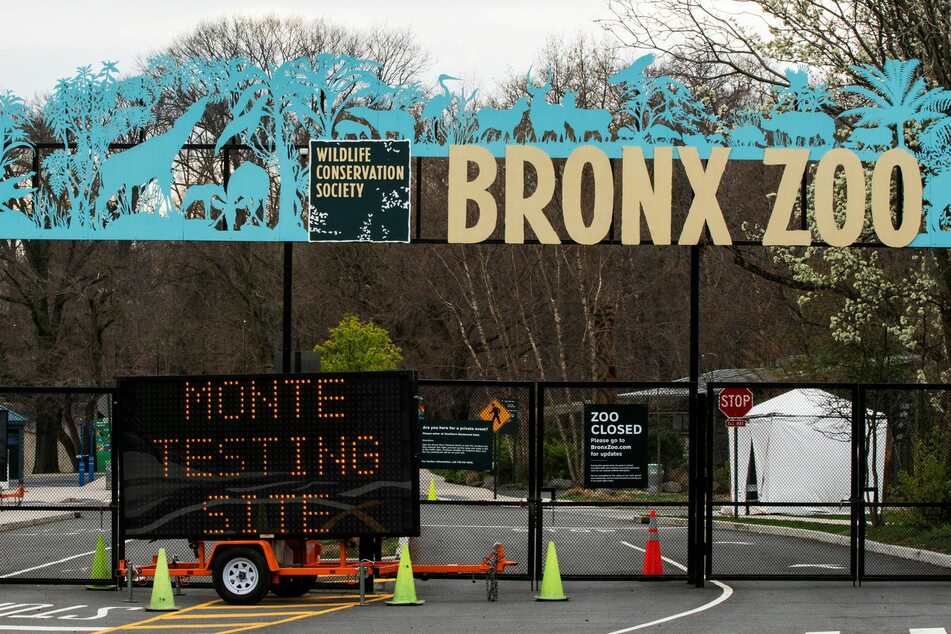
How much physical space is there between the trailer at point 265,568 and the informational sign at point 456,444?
3.89ft

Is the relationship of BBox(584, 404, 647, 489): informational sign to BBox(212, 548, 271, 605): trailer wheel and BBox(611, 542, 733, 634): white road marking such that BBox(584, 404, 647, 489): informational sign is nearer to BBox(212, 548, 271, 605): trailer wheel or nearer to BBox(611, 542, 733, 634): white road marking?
BBox(611, 542, 733, 634): white road marking

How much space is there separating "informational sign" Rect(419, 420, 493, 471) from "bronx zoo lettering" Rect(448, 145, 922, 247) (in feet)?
9.21

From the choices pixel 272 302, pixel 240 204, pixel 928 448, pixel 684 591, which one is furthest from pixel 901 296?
pixel 272 302

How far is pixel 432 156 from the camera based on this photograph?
711 inches

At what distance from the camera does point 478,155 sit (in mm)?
18469

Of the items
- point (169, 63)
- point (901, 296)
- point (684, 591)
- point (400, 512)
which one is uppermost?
point (169, 63)

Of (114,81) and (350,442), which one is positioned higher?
(114,81)

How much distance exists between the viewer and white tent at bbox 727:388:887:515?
75.4 ft

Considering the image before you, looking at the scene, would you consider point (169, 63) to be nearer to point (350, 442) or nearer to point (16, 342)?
point (350, 442)

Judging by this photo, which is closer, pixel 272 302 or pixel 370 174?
pixel 370 174

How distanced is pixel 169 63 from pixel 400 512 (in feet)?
25.9

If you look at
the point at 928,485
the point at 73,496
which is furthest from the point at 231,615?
the point at 928,485

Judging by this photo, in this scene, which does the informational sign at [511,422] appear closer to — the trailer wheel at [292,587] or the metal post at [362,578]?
the metal post at [362,578]

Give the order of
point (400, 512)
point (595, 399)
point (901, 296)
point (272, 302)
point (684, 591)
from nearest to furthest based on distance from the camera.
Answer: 1. point (400, 512)
2. point (684, 591)
3. point (901, 296)
4. point (595, 399)
5. point (272, 302)
